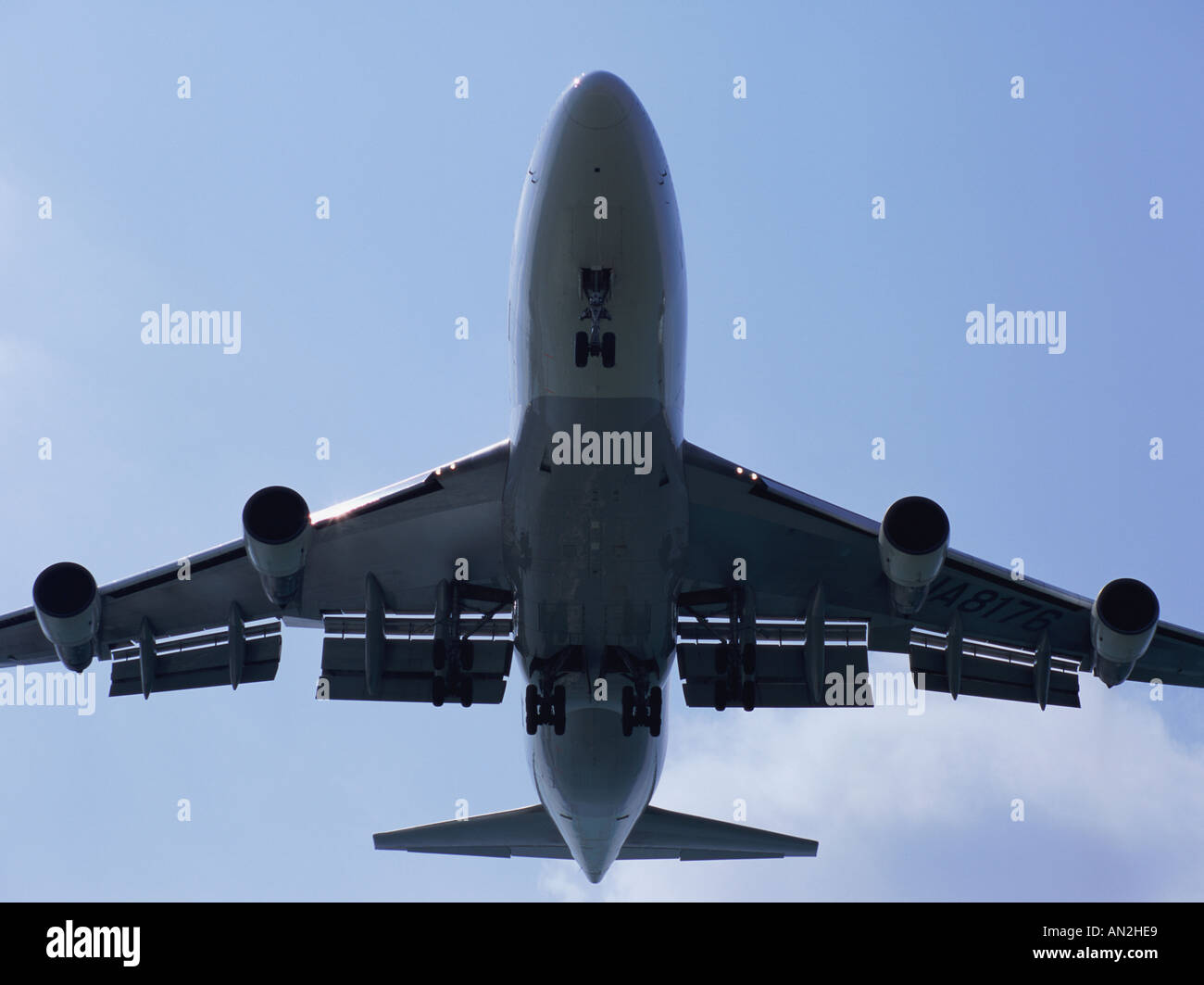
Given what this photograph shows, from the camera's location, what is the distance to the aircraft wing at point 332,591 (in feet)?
58.5

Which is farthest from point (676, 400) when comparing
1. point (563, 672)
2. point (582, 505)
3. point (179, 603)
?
point (179, 603)

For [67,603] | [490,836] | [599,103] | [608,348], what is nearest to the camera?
[599,103]

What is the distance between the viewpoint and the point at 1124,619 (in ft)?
58.2

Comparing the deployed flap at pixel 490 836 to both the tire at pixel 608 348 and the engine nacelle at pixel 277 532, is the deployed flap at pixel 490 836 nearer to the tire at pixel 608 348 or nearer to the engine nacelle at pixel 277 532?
the engine nacelle at pixel 277 532

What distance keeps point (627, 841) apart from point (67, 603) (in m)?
8.89

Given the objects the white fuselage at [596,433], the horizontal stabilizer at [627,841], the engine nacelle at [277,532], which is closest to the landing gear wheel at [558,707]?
the white fuselage at [596,433]

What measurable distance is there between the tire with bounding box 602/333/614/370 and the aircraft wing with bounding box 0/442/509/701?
291 cm

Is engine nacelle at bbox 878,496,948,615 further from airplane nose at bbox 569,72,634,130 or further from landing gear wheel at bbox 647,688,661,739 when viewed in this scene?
airplane nose at bbox 569,72,634,130

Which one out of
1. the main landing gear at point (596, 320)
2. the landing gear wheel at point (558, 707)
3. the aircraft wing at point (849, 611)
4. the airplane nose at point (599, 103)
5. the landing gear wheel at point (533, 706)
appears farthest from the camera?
the aircraft wing at point (849, 611)

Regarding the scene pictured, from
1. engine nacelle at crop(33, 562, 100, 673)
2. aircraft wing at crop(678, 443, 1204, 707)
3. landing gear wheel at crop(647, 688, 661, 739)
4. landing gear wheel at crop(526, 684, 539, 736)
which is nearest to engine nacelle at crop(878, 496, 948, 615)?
aircraft wing at crop(678, 443, 1204, 707)

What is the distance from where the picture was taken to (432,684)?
18750mm

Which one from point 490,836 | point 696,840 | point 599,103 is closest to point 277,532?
point 599,103

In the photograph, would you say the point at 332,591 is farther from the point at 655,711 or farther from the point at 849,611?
the point at 849,611

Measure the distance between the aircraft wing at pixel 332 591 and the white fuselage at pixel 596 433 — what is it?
1.26 m
